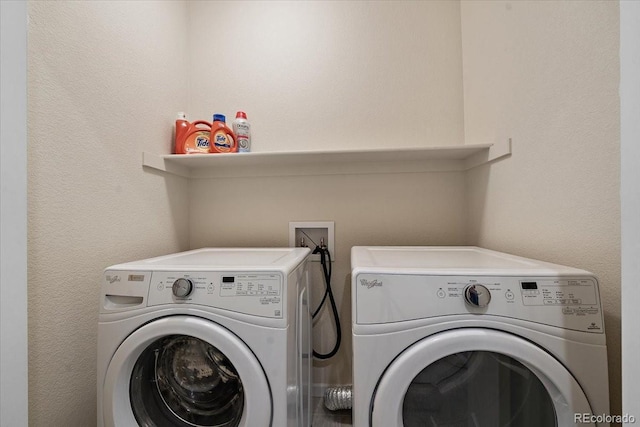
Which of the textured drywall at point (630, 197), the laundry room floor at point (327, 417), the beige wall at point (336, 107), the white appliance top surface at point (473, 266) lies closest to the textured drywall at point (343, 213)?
the beige wall at point (336, 107)

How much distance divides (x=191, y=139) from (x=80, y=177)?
0.52m

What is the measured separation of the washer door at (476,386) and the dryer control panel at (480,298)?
6cm

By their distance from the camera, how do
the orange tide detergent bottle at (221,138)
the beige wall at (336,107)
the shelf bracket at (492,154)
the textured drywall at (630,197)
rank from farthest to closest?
the beige wall at (336,107), the orange tide detergent bottle at (221,138), the shelf bracket at (492,154), the textured drywall at (630,197)

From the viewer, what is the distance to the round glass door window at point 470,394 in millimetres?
707

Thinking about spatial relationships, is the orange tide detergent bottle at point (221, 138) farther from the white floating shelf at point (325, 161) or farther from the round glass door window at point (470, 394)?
the round glass door window at point (470, 394)

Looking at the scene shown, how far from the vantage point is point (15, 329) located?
0.49m

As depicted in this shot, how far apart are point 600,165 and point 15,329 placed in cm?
135

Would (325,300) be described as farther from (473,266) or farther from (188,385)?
(473,266)

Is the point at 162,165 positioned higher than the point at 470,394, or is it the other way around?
the point at 162,165

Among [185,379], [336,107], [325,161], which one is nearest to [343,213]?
[325,161]

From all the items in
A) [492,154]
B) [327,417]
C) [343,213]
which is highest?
[492,154]

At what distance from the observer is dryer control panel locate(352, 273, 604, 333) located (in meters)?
0.63

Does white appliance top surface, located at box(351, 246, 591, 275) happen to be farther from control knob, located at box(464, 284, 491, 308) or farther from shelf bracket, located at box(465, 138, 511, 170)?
shelf bracket, located at box(465, 138, 511, 170)

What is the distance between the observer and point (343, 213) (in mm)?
1427
